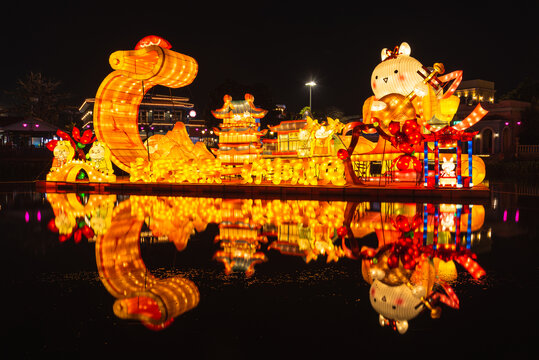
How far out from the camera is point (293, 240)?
720cm

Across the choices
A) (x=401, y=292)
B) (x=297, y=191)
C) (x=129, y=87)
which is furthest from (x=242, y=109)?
(x=401, y=292)

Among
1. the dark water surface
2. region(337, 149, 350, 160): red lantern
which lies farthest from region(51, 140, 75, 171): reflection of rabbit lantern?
region(337, 149, 350, 160): red lantern

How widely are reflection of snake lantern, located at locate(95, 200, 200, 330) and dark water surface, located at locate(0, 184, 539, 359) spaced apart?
2 centimetres

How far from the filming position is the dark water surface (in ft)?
11.0

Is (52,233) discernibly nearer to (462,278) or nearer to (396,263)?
(396,263)

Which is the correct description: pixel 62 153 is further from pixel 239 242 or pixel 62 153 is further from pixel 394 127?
pixel 239 242

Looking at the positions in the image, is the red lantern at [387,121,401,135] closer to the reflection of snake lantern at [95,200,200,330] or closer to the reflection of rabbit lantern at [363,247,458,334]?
the reflection of rabbit lantern at [363,247,458,334]

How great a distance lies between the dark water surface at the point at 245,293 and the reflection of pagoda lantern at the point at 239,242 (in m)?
0.04

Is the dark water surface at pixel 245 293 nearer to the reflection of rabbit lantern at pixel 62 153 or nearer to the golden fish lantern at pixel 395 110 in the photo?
the golden fish lantern at pixel 395 110

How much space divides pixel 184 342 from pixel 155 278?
5.88ft

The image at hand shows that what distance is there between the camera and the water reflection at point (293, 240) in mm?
4340

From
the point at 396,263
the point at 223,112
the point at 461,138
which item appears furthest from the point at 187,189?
the point at 396,263

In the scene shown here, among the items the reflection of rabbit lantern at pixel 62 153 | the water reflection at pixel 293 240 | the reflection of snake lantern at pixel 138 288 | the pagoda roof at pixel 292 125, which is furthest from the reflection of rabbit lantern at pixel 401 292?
the reflection of rabbit lantern at pixel 62 153

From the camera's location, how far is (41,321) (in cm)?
383
